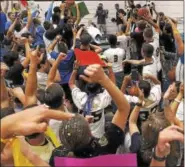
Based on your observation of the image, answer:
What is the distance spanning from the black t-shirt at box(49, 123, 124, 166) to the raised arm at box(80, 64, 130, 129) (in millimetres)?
55

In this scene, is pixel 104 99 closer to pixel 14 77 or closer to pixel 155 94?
pixel 155 94

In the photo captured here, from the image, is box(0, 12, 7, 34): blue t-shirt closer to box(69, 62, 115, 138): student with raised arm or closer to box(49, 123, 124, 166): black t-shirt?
box(69, 62, 115, 138): student with raised arm

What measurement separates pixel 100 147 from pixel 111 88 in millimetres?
299

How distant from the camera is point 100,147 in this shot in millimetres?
2174

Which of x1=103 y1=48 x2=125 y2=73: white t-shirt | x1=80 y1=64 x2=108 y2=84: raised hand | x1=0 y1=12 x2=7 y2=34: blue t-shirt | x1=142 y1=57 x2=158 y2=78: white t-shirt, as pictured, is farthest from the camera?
x1=0 y1=12 x2=7 y2=34: blue t-shirt

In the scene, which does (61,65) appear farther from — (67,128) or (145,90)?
(67,128)

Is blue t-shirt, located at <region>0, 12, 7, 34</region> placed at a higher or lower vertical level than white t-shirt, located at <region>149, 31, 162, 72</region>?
higher

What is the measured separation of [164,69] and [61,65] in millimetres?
1830

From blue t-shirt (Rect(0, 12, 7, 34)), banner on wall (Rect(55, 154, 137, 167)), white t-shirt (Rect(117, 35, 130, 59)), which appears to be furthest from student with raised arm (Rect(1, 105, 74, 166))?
blue t-shirt (Rect(0, 12, 7, 34))

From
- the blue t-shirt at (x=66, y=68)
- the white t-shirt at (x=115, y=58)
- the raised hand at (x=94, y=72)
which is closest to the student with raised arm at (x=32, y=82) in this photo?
the raised hand at (x=94, y=72)

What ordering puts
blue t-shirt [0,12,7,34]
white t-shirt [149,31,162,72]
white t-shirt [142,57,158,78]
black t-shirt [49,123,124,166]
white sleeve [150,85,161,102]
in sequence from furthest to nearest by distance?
blue t-shirt [0,12,7,34]
white t-shirt [149,31,162,72]
white t-shirt [142,57,158,78]
white sleeve [150,85,161,102]
black t-shirt [49,123,124,166]

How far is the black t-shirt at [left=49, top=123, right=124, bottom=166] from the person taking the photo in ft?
6.77

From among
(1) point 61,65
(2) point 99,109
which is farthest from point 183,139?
(1) point 61,65

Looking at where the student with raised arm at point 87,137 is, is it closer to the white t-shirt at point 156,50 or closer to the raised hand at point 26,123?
the raised hand at point 26,123
